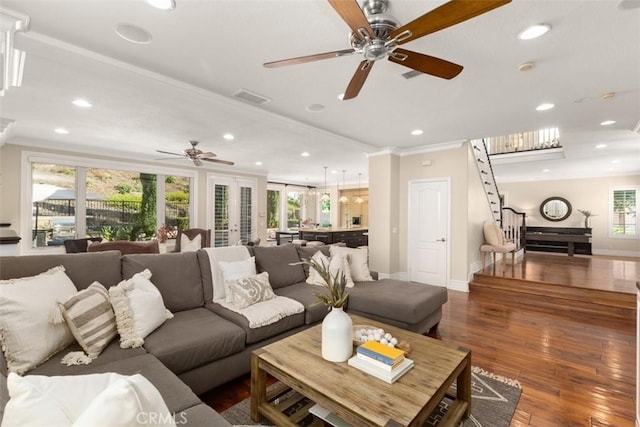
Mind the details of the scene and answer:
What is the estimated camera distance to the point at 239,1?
6.20ft

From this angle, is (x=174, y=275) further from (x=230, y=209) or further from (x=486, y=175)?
(x=486, y=175)

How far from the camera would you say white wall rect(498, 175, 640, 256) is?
888cm

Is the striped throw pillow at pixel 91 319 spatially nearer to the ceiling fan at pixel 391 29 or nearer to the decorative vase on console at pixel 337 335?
the decorative vase on console at pixel 337 335

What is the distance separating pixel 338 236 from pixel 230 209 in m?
3.13

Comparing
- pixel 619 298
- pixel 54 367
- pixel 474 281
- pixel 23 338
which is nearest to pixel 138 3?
pixel 23 338

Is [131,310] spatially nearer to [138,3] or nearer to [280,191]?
[138,3]

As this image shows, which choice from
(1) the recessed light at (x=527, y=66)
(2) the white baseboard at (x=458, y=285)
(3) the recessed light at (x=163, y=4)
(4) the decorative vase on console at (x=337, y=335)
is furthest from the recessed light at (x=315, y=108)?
(2) the white baseboard at (x=458, y=285)

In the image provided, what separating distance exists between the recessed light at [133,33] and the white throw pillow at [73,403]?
2332mm

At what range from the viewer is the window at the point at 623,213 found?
28.6 ft

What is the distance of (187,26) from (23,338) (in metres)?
2.20

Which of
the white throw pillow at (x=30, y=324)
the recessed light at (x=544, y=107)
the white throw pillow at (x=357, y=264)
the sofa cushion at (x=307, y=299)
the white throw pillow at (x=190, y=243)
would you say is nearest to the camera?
the white throw pillow at (x=30, y=324)

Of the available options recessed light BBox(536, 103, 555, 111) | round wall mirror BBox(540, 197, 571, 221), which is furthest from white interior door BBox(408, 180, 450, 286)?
round wall mirror BBox(540, 197, 571, 221)

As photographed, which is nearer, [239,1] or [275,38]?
[239,1]

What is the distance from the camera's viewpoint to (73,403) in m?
0.82
